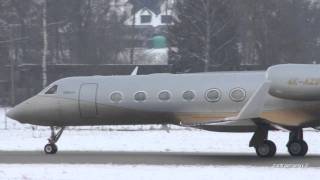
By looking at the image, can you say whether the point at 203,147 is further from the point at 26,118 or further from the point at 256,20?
the point at 256,20

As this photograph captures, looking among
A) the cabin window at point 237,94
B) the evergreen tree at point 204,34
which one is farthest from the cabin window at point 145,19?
the cabin window at point 237,94

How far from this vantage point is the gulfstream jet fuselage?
18.8 metres

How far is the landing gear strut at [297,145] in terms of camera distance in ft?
64.4

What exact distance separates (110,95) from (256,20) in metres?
40.5

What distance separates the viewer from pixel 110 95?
68.6ft

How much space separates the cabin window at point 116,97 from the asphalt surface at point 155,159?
1.52 meters

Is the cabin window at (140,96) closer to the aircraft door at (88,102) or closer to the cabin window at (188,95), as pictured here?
the cabin window at (188,95)

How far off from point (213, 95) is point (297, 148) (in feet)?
8.54

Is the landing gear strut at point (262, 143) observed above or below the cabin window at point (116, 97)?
below

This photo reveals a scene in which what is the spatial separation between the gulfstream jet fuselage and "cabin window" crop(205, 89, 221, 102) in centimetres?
3

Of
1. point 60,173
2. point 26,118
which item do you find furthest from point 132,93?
point 60,173

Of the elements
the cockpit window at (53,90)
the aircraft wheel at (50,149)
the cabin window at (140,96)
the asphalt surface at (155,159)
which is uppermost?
the cabin window at (140,96)

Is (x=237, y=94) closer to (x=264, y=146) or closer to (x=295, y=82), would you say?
(x=264, y=146)

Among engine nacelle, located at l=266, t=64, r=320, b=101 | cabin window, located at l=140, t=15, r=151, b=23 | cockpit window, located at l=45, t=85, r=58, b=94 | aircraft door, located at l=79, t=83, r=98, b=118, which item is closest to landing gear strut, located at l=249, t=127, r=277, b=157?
engine nacelle, located at l=266, t=64, r=320, b=101
